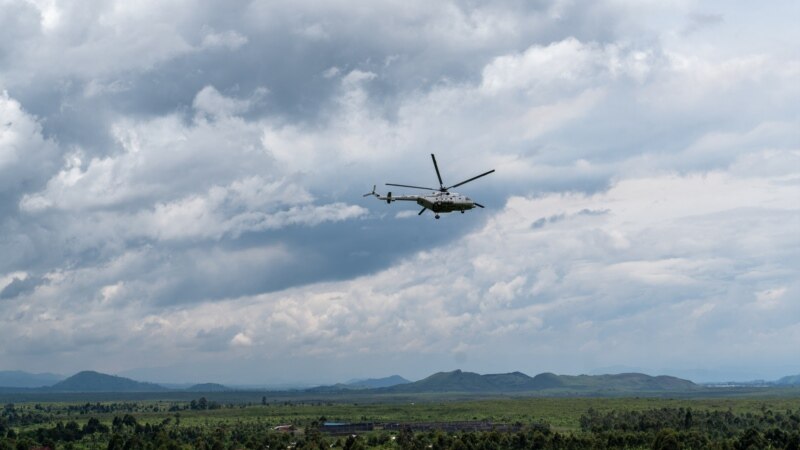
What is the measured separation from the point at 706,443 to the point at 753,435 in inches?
416

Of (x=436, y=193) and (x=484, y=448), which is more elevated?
(x=436, y=193)

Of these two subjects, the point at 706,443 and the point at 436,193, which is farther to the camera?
the point at 706,443

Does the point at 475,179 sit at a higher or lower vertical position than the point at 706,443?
higher

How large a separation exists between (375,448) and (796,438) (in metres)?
94.3

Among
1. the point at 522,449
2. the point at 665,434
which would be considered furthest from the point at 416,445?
the point at 665,434

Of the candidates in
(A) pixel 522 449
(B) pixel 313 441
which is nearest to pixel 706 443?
(A) pixel 522 449

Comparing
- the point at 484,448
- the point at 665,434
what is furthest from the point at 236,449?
the point at 665,434

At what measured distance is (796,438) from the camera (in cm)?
18350

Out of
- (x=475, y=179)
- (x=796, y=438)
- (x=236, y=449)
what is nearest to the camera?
(x=475, y=179)

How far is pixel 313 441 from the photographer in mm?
194000

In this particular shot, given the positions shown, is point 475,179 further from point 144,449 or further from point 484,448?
point 144,449

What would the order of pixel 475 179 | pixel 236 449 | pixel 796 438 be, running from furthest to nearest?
pixel 236 449 → pixel 796 438 → pixel 475 179

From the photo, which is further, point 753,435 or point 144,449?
point 144,449

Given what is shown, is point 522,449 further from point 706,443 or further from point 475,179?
point 475,179
